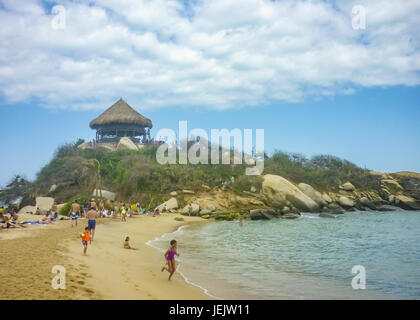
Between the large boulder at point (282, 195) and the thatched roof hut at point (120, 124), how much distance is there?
18315 millimetres

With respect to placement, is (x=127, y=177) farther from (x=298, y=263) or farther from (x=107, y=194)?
Answer: (x=298, y=263)

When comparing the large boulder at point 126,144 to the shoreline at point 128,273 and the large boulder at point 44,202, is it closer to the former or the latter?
the large boulder at point 44,202

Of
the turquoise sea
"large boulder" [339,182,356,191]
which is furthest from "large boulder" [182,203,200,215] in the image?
"large boulder" [339,182,356,191]

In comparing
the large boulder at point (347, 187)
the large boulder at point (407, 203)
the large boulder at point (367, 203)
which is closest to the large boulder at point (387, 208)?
the large boulder at point (367, 203)

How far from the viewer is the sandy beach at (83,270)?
19.2ft

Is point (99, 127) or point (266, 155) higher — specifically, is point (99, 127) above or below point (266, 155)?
above

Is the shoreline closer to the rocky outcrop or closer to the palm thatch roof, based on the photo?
the palm thatch roof

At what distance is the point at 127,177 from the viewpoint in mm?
31953

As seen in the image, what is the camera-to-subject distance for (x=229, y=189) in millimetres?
32469

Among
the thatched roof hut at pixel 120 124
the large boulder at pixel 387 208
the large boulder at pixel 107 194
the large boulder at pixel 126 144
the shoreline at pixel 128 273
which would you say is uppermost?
the thatched roof hut at pixel 120 124

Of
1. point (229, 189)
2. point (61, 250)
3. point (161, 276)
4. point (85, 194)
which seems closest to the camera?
point (161, 276)
